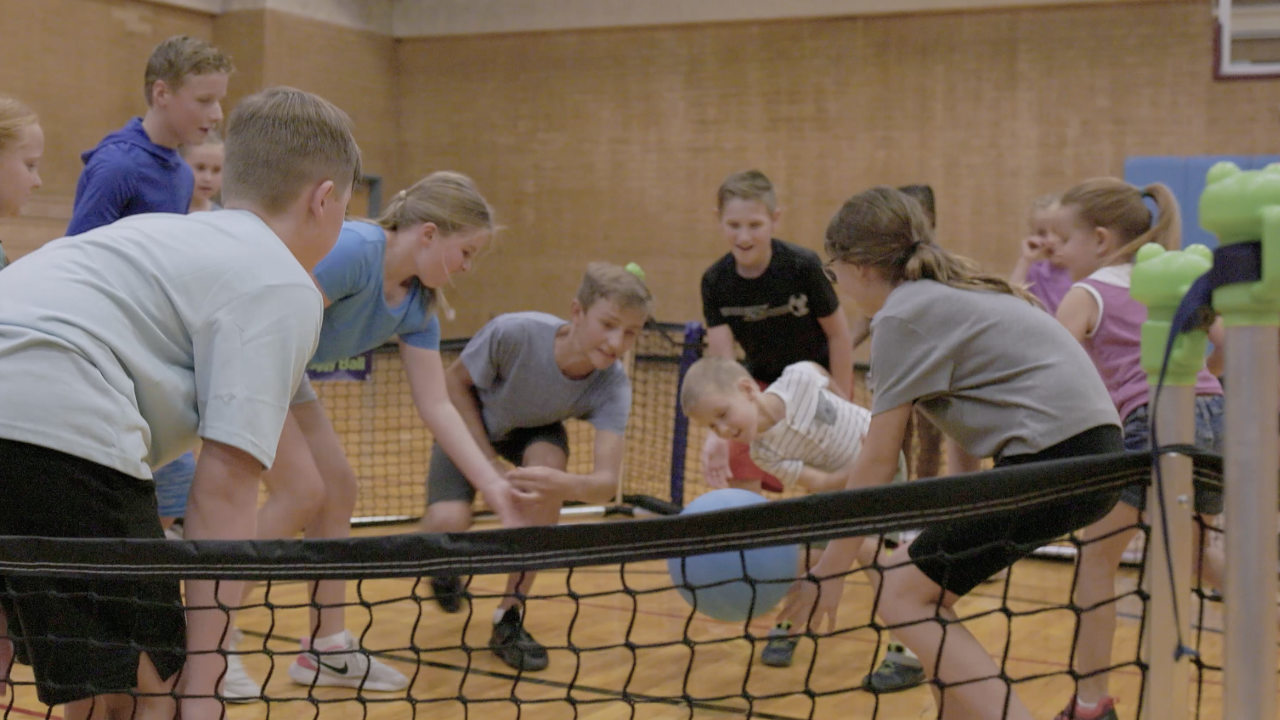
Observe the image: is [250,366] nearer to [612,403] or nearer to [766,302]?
[612,403]

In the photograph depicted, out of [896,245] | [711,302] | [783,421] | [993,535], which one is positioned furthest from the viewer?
[711,302]

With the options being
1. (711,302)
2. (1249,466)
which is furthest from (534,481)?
(1249,466)

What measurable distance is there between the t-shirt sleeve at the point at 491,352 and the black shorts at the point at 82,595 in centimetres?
215

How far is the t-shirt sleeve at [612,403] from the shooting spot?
4098 millimetres

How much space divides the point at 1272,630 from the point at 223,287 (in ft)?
4.97

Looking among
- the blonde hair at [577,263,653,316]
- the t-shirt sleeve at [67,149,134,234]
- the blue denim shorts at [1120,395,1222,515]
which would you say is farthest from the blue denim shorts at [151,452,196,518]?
the blue denim shorts at [1120,395,1222,515]

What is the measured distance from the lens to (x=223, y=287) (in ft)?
6.04

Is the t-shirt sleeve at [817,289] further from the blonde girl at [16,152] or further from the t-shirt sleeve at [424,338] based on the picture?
the blonde girl at [16,152]

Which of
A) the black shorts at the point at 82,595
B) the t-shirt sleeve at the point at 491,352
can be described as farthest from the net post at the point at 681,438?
the black shorts at the point at 82,595

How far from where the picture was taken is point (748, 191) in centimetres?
476

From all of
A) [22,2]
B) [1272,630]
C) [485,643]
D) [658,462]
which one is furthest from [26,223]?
[1272,630]

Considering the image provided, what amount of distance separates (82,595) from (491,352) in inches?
89.5

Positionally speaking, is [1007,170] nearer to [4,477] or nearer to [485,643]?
[485,643]

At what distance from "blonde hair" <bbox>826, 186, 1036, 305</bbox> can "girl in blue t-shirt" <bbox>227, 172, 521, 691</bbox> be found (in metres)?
1.13
